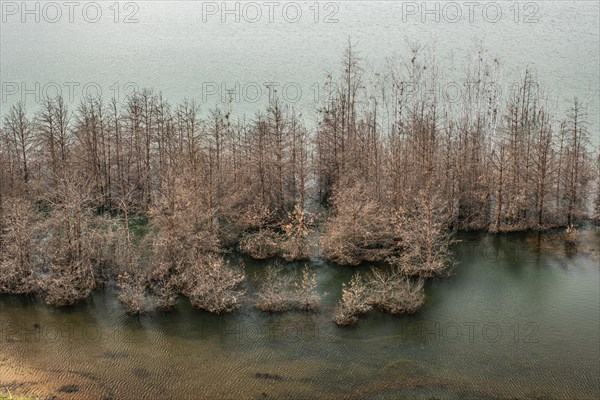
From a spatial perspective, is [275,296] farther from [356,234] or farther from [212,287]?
[356,234]

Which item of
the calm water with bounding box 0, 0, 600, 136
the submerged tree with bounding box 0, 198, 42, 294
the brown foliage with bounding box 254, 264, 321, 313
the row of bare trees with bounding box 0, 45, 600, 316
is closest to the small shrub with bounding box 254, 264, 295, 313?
the brown foliage with bounding box 254, 264, 321, 313

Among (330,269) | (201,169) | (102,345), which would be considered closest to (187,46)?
(201,169)

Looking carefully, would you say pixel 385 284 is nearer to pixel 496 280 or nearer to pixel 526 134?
pixel 496 280

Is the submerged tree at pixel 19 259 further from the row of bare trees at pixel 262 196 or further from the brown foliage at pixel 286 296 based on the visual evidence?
the brown foliage at pixel 286 296

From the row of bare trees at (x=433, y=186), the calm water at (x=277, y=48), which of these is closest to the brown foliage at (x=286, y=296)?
the row of bare trees at (x=433, y=186)

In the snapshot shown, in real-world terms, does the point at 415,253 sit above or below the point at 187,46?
below

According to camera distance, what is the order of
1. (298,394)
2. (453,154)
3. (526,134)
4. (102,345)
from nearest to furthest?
(298,394)
(102,345)
(453,154)
(526,134)
